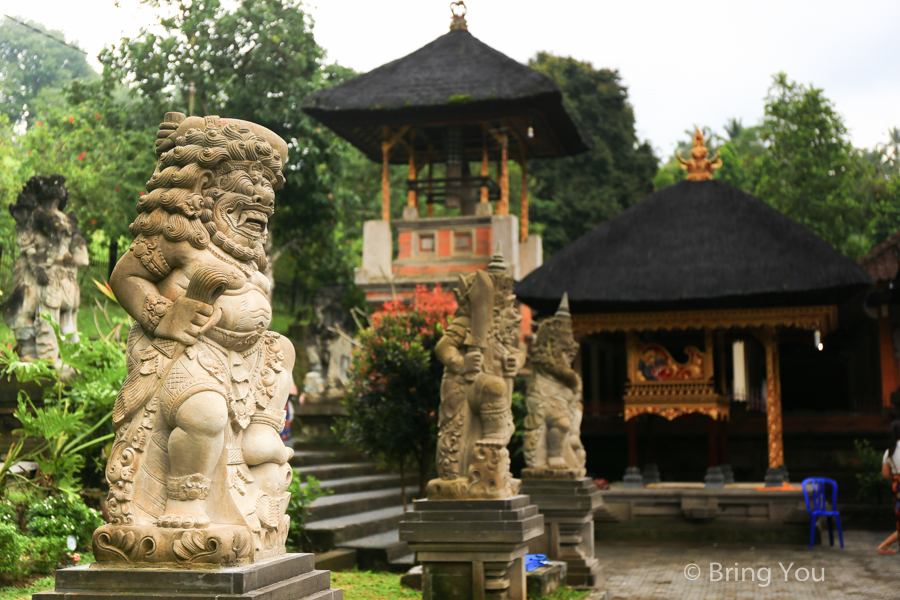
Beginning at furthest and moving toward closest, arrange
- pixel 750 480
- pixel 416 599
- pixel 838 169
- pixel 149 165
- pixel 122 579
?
pixel 838 169 < pixel 149 165 < pixel 750 480 < pixel 416 599 < pixel 122 579

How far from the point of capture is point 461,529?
6.13 m

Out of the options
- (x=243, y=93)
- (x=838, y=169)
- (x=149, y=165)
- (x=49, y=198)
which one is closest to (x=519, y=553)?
(x=49, y=198)

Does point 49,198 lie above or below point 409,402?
above

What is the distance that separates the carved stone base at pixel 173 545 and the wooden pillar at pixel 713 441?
1070 centimetres

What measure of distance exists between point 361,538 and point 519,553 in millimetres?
3627

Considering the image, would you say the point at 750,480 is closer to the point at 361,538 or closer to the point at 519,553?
the point at 361,538

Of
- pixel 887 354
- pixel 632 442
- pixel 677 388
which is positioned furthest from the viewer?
pixel 887 354

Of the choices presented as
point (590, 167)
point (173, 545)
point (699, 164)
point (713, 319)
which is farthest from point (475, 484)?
point (590, 167)

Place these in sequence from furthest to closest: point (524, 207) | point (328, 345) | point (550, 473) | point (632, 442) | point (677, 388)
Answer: point (328, 345) < point (524, 207) < point (632, 442) < point (677, 388) < point (550, 473)

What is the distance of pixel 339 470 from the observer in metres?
11.9

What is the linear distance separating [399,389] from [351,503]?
1.45 m

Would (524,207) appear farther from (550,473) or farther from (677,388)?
(550,473)

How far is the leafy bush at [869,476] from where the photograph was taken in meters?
12.8

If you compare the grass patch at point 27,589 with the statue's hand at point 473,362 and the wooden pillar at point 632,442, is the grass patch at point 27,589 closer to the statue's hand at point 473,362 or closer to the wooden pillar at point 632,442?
the statue's hand at point 473,362
